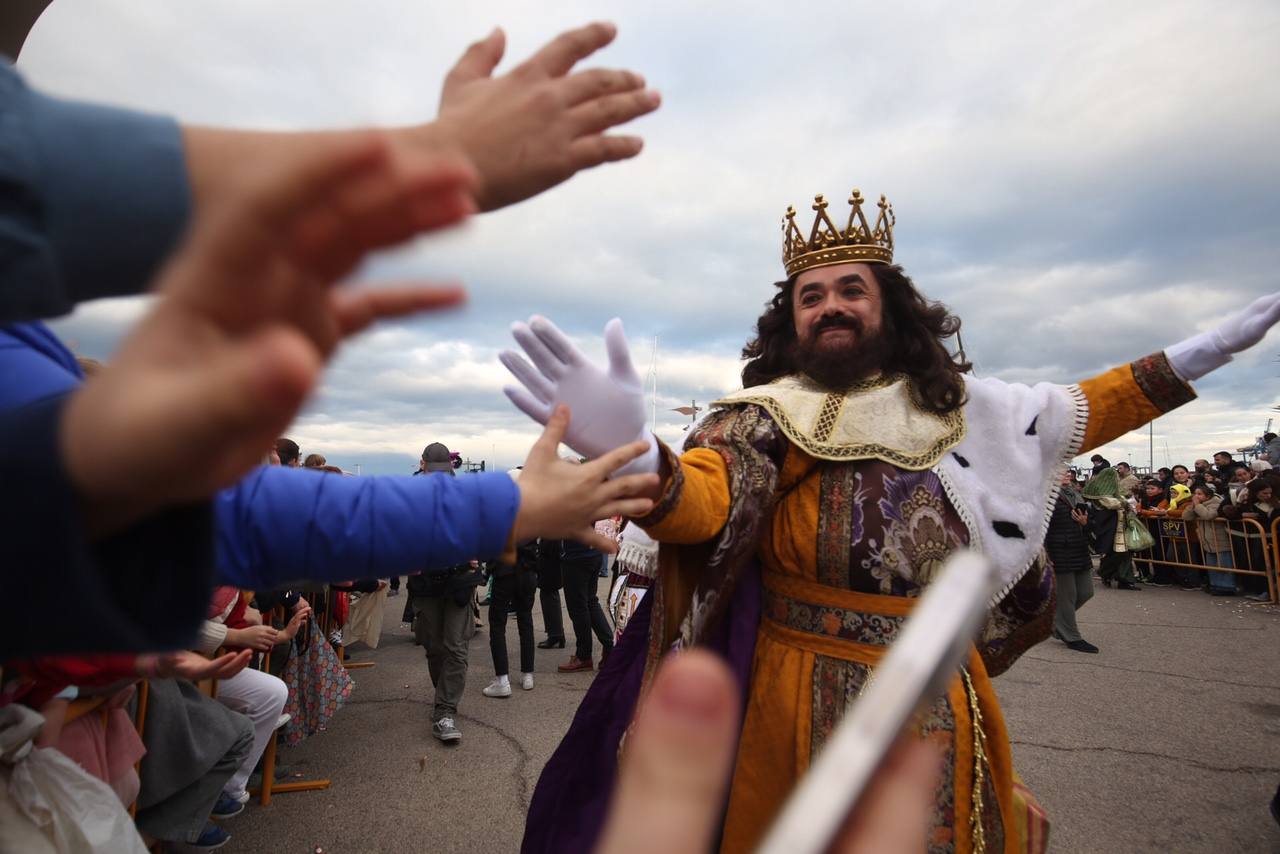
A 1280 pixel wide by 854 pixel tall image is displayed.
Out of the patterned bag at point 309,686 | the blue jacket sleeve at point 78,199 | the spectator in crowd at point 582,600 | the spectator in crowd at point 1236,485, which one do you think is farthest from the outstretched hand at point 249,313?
the spectator in crowd at point 1236,485

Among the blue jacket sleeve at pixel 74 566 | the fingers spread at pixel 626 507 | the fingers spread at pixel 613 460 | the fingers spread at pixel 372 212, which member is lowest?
the blue jacket sleeve at pixel 74 566

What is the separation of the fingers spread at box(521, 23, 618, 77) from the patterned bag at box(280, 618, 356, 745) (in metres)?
4.32

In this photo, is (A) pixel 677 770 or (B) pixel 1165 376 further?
(B) pixel 1165 376

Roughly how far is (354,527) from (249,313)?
956mm

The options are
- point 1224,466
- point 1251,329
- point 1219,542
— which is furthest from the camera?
point 1224,466

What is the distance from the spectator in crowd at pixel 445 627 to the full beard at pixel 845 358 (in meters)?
3.26

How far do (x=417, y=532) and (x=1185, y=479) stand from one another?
15.5 metres

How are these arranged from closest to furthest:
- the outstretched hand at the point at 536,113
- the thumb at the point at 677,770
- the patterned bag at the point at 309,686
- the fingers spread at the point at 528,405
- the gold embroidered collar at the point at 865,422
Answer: the thumb at the point at 677,770 → the outstretched hand at the point at 536,113 → the fingers spread at the point at 528,405 → the gold embroidered collar at the point at 865,422 → the patterned bag at the point at 309,686

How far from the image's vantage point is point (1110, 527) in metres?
11.1

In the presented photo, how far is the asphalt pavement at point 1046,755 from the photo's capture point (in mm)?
3717

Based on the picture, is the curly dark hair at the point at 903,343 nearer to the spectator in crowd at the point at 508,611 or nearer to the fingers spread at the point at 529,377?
the fingers spread at the point at 529,377

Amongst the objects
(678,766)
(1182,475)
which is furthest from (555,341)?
(1182,475)

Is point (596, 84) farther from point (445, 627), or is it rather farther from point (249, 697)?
point (445, 627)

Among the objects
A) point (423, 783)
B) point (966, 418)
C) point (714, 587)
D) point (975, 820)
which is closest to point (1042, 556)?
point (966, 418)
